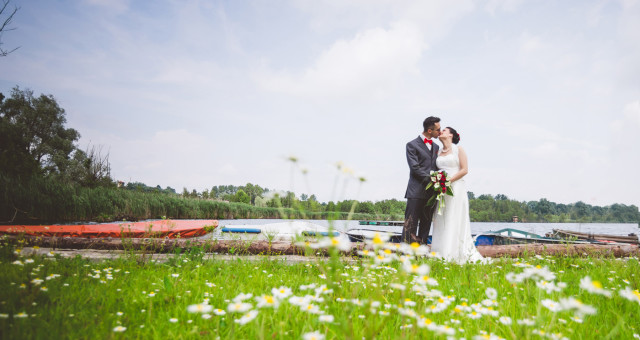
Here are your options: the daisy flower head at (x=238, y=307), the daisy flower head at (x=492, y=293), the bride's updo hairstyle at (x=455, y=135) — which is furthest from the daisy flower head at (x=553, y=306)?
the bride's updo hairstyle at (x=455, y=135)

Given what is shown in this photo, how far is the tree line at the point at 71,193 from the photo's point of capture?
6.43 ft

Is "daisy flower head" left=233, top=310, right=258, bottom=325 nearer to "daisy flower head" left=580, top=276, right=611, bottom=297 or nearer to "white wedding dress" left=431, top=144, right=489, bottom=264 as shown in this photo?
"daisy flower head" left=580, top=276, right=611, bottom=297

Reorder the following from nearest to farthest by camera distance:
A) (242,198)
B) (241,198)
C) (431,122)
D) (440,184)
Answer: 1. (440,184)
2. (431,122)
3. (241,198)
4. (242,198)

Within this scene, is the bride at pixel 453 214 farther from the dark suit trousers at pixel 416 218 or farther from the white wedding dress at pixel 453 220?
the dark suit trousers at pixel 416 218

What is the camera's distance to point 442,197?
492 cm

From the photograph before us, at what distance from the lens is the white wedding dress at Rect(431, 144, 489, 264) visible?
4.80 meters

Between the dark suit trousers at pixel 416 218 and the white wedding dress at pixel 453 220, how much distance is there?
7.0 inches

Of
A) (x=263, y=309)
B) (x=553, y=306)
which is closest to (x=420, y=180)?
(x=553, y=306)

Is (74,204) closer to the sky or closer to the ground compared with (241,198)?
closer to the ground

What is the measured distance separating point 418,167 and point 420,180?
0.22 meters

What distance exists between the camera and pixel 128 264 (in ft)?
10.4

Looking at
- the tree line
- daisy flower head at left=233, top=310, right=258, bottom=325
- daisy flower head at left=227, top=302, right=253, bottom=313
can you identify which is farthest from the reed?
daisy flower head at left=233, top=310, right=258, bottom=325

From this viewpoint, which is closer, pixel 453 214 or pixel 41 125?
pixel 453 214

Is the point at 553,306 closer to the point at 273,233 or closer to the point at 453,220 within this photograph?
the point at 453,220
